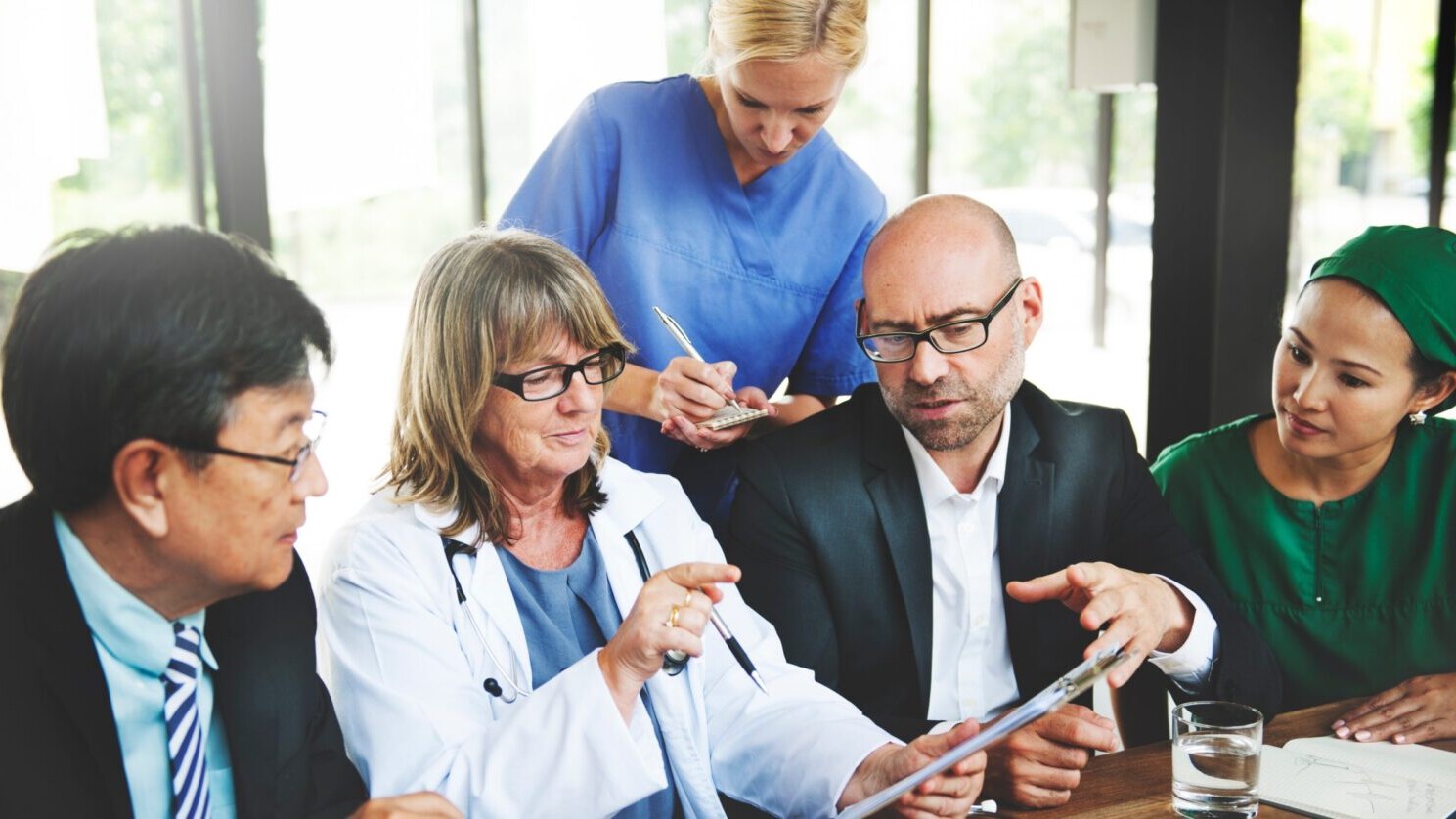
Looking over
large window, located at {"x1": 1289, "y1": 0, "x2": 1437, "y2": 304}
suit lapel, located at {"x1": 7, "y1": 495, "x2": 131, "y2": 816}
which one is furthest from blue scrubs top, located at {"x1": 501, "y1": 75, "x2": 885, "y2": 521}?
large window, located at {"x1": 1289, "y1": 0, "x2": 1437, "y2": 304}

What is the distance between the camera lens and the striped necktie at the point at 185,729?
1382mm

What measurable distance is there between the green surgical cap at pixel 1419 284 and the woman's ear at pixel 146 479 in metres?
1.84

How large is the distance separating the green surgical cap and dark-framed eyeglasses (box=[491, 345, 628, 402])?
1.24 meters

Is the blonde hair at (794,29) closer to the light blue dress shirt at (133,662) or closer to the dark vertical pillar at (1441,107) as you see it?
the light blue dress shirt at (133,662)

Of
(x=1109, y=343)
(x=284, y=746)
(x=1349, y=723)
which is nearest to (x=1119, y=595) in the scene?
(x=1349, y=723)

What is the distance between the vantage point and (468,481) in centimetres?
185

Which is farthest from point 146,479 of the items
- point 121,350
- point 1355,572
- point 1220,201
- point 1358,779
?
point 1220,201

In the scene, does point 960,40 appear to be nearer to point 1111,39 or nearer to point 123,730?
point 1111,39

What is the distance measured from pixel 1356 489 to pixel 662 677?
1277 millimetres

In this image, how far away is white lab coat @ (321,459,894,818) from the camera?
1.57 metres

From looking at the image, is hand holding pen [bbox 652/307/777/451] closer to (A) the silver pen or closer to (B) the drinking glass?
(A) the silver pen

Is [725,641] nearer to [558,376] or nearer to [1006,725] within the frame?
[558,376]

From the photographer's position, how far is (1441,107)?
5.73 metres

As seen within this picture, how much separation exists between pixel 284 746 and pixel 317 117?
4.61m
